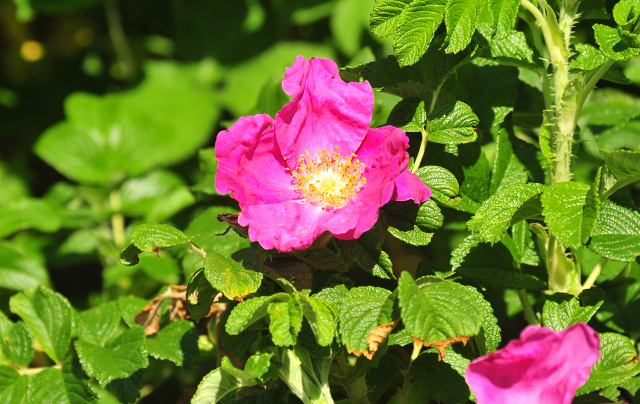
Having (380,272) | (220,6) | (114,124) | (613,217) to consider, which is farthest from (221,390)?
(220,6)

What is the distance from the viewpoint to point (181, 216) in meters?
1.65

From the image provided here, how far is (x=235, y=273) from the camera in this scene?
2.88 ft

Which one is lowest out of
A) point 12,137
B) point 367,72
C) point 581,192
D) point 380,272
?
point 12,137

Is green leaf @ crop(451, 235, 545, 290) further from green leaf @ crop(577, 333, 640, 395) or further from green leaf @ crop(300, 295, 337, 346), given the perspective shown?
green leaf @ crop(300, 295, 337, 346)

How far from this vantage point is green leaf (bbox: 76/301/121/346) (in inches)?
48.2

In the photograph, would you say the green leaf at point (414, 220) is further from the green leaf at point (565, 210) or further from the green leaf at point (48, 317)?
the green leaf at point (48, 317)

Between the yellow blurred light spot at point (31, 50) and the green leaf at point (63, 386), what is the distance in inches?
89.8

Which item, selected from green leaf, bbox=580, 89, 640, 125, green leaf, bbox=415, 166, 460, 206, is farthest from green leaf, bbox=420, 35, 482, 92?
green leaf, bbox=580, 89, 640, 125

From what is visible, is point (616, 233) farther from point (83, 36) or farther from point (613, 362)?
point (83, 36)

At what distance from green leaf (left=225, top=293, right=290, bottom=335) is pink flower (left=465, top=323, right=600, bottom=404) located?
0.89 feet

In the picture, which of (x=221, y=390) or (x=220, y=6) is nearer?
(x=221, y=390)

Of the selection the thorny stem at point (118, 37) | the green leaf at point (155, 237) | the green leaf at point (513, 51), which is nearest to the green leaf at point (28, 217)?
the green leaf at point (155, 237)

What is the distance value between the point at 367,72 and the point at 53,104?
93.3 inches

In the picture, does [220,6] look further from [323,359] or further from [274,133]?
[323,359]
